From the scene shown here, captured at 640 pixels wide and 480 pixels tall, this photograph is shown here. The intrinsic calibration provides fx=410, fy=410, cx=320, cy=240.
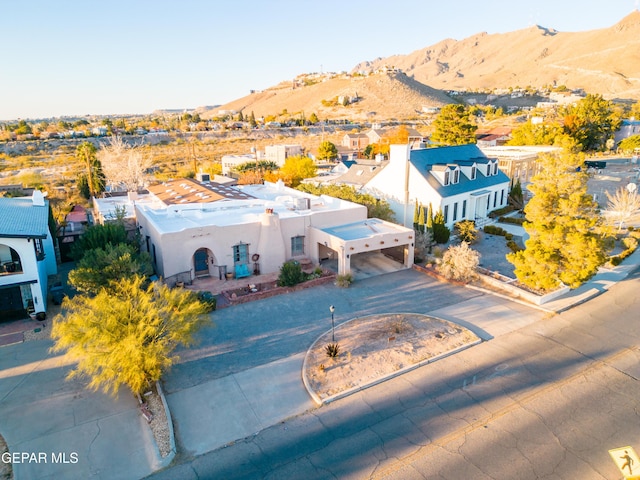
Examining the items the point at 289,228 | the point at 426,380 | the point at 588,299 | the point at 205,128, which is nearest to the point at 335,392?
the point at 426,380

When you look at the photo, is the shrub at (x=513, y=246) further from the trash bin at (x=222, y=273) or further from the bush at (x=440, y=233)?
the trash bin at (x=222, y=273)

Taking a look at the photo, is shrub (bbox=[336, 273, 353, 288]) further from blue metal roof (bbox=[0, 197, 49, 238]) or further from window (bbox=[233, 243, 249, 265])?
blue metal roof (bbox=[0, 197, 49, 238])

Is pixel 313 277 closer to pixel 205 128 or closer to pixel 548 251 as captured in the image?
pixel 548 251

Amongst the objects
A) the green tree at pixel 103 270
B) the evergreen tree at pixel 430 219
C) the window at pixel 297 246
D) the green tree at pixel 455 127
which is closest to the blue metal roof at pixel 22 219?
the green tree at pixel 103 270

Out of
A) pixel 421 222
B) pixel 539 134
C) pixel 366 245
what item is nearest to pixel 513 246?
pixel 421 222

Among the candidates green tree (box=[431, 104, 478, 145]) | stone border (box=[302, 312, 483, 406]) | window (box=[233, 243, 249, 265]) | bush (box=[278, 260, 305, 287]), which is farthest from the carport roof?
green tree (box=[431, 104, 478, 145])
